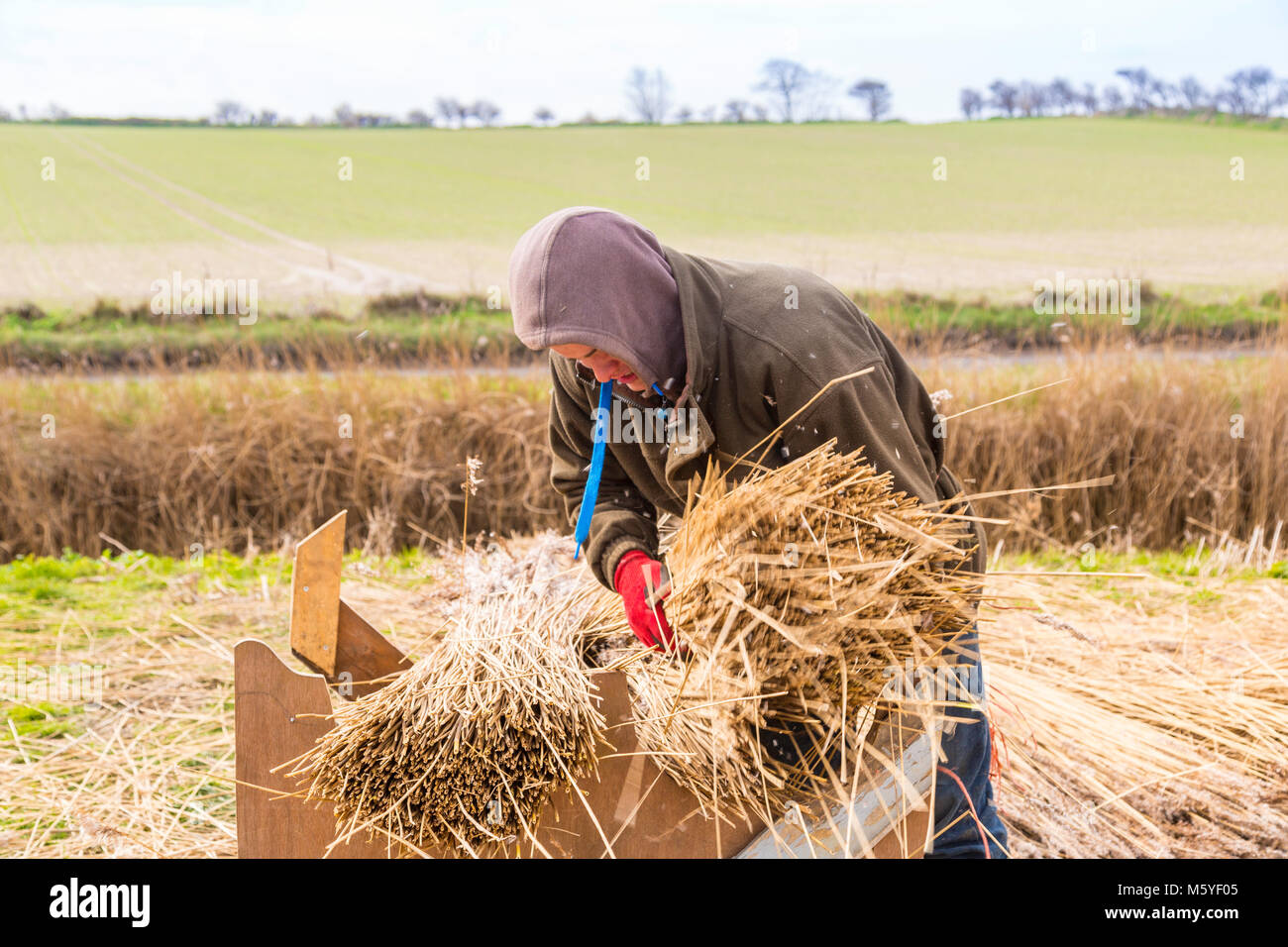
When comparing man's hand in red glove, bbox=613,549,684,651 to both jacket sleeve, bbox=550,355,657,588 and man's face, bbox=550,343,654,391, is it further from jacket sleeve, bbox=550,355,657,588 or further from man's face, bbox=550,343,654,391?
man's face, bbox=550,343,654,391

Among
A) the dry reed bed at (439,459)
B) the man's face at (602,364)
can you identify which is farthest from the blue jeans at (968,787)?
the dry reed bed at (439,459)

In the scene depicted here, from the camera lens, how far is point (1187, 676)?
8.57ft

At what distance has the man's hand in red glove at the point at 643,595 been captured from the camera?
1496 millimetres

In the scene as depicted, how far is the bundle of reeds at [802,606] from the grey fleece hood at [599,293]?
0.39m

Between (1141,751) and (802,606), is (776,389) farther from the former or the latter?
(1141,751)

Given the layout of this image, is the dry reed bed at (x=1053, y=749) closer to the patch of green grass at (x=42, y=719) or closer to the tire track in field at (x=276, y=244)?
the patch of green grass at (x=42, y=719)

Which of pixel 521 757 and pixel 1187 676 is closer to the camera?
pixel 521 757

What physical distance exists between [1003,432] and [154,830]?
4.38 m

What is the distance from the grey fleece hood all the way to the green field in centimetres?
797

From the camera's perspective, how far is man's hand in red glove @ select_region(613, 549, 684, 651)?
1496mm

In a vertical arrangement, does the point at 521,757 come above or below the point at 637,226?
below


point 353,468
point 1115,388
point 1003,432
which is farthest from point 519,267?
point 1115,388
